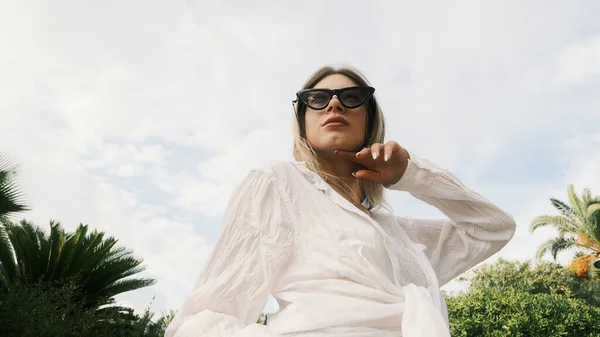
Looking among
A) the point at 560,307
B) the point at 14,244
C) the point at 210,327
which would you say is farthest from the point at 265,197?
the point at 14,244

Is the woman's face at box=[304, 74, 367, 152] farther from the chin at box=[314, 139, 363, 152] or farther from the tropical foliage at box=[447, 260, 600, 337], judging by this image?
the tropical foliage at box=[447, 260, 600, 337]

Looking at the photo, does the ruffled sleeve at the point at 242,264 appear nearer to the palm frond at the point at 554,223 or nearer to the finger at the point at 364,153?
the finger at the point at 364,153

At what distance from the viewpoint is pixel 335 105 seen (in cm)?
201

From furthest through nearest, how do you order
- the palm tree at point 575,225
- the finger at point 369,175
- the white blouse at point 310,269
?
the palm tree at point 575,225 < the finger at point 369,175 < the white blouse at point 310,269

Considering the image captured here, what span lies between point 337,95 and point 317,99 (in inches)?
2.8

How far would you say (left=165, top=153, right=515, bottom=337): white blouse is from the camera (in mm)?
1499

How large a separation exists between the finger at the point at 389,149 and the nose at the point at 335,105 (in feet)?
0.78

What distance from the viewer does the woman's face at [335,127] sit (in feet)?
6.56

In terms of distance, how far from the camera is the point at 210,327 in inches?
59.7

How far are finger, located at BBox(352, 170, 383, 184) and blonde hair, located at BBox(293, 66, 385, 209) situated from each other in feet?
0.38

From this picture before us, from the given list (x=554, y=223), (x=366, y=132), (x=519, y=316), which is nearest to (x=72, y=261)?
(x=519, y=316)

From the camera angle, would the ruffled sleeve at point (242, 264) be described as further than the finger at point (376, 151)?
No

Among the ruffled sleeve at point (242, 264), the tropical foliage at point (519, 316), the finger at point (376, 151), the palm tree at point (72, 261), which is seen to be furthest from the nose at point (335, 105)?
the palm tree at point (72, 261)

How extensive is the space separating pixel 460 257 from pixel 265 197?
0.85 meters
